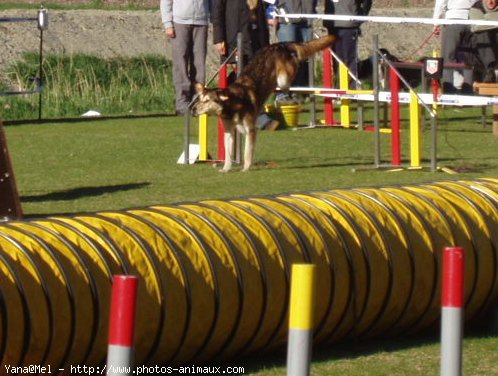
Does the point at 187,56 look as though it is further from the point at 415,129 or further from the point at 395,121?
the point at 415,129

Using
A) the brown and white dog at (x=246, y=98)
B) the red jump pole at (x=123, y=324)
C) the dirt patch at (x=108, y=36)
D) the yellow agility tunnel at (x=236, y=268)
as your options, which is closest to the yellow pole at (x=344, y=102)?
the brown and white dog at (x=246, y=98)

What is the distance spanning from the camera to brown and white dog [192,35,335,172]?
14422 millimetres

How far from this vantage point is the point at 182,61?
20.1m

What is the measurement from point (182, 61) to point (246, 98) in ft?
18.6

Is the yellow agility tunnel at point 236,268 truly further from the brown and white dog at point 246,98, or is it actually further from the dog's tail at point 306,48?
the dog's tail at point 306,48

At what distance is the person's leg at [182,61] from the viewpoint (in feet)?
65.6

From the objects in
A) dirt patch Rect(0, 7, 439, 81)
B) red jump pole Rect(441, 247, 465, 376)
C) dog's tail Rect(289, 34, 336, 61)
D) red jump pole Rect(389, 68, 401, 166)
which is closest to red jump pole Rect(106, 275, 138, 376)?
red jump pole Rect(441, 247, 465, 376)

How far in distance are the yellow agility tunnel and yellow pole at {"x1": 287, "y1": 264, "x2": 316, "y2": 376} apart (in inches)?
90.6

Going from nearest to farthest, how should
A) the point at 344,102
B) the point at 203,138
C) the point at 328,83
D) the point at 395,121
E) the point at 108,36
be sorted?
the point at 395,121 < the point at 203,138 < the point at 344,102 < the point at 328,83 < the point at 108,36

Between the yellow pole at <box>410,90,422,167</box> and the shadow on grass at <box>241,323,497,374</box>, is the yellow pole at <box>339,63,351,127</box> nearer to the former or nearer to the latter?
the yellow pole at <box>410,90,422,167</box>

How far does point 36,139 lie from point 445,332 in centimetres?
1364

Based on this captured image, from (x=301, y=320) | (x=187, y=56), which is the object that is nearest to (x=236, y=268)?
(x=301, y=320)

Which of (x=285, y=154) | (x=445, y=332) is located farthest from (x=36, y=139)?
(x=445, y=332)

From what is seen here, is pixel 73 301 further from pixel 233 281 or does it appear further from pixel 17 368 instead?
pixel 233 281
